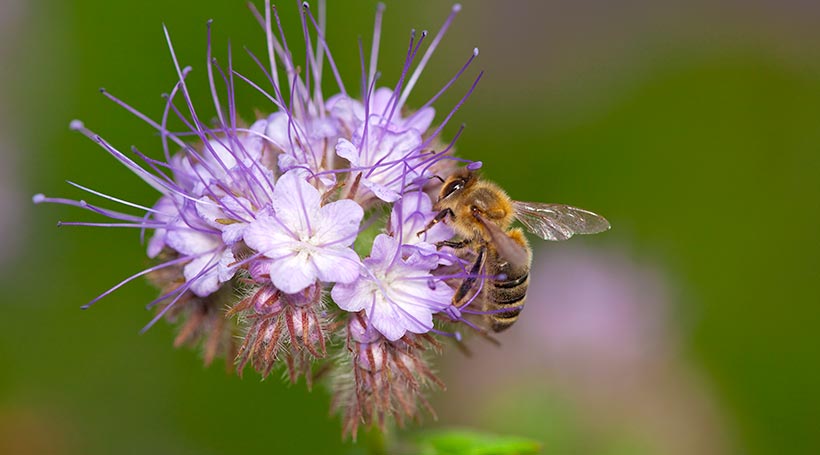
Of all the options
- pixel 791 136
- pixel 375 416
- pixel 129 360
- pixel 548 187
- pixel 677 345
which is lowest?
pixel 129 360

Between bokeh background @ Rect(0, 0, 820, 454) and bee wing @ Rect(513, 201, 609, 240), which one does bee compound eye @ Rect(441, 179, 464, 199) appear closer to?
bee wing @ Rect(513, 201, 609, 240)

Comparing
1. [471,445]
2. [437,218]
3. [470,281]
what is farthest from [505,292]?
[471,445]

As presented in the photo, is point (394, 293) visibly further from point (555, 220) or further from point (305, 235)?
point (555, 220)

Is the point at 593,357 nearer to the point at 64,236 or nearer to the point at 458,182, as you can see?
the point at 458,182

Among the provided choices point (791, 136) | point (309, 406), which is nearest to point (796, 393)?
point (791, 136)

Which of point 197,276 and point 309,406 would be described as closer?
point 197,276

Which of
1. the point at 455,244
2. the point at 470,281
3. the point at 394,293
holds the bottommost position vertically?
the point at 394,293
